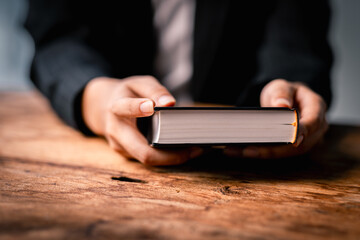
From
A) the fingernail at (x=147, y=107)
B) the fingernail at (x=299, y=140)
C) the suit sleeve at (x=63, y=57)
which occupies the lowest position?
the fingernail at (x=299, y=140)

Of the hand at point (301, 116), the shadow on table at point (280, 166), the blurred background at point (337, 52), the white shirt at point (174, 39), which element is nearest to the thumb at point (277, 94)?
the hand at point (301, 116)

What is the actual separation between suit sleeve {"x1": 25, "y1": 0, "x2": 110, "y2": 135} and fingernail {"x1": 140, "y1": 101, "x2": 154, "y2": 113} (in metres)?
0.31

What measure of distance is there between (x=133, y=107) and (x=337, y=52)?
2781 mm

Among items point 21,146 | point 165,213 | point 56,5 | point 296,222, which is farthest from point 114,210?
point 56,5

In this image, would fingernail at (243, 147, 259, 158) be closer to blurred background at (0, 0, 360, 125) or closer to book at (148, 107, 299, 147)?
book at (148, 107, 299, 147)

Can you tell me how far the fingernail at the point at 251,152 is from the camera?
0.45m

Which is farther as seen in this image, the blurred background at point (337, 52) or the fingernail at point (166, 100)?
the blurred background at point (337, 52)

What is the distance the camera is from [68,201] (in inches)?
11.7

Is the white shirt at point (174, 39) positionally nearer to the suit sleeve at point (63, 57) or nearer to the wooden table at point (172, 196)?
the suit sleeve at point (63, 57)

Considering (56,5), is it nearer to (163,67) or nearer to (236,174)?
(163,67)

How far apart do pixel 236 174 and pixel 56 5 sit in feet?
2.39

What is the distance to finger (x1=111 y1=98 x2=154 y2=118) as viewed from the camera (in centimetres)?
38

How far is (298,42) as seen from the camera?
92cm

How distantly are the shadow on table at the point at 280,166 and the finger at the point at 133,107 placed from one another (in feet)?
0.34
